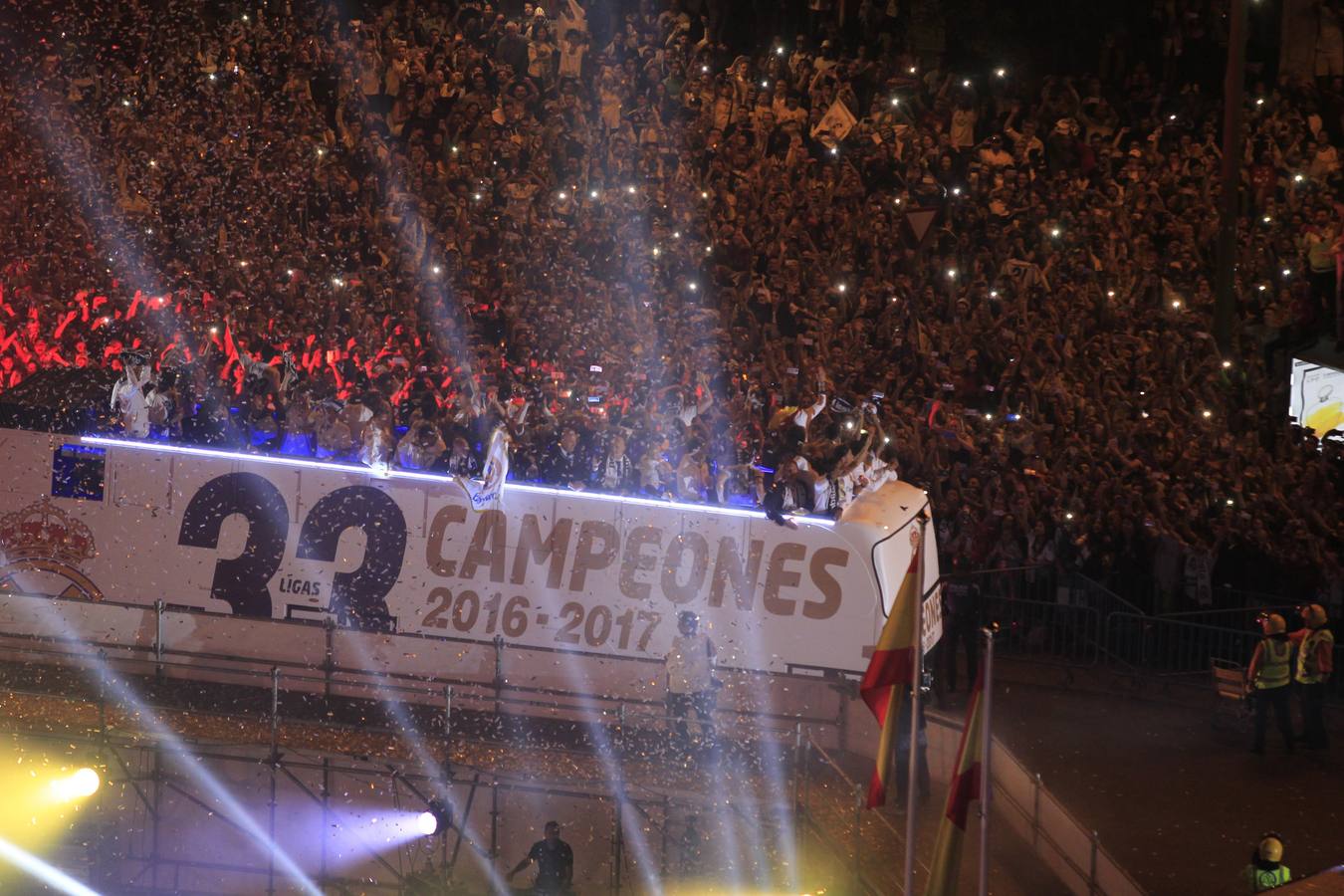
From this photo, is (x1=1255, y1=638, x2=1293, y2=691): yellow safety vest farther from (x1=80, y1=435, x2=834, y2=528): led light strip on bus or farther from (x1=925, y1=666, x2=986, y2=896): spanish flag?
(x1=925, y1=666, x2=986, y2=896): spanish flag

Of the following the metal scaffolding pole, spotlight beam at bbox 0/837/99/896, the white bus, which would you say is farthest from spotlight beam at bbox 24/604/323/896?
the metal scaffolding pole

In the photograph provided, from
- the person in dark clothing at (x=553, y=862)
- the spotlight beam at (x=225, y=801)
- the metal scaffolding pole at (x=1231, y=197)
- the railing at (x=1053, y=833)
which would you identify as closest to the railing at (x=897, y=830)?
the railing at (x=1053, y=833)

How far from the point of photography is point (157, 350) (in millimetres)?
18422

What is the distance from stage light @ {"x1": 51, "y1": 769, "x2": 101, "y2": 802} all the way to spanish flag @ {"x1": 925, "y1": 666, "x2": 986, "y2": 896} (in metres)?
7.50

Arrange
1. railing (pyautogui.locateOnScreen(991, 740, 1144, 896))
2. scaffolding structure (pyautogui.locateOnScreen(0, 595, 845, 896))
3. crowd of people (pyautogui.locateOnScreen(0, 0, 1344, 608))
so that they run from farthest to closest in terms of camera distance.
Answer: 1. crowd of people (pyautogui.locateOnScreen(0, 0, 1344, 608))
2. scaffolding structure (pyautogui.locateOnScreen(0, 595, 845, 896))
3. railing (pyautogui.locateOnScreen(991, 740, 1144, 896))

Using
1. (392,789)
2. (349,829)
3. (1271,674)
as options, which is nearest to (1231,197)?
(1271,674)

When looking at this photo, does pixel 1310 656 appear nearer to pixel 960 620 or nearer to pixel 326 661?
pixel 960 620

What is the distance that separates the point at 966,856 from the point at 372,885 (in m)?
4.83

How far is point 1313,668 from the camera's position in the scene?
44.2 feet

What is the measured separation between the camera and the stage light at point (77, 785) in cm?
1291

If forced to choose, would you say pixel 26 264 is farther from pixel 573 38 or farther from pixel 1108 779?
pixel 1108 779

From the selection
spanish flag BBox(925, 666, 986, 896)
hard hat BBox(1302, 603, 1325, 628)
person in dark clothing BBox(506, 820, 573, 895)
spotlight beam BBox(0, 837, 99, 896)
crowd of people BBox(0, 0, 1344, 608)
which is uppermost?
crowd of people BBox(0, 0, 1344, 608)

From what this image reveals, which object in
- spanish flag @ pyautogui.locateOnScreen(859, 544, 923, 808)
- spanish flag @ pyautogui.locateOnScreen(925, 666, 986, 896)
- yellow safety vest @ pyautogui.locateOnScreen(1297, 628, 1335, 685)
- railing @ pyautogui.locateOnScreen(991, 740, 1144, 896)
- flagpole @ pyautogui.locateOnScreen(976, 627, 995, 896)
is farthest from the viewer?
yellow safety vest @ pyautogui.locateOnScreen(1297, 628, 1335, 685)

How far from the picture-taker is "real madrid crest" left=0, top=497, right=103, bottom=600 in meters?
14.5
